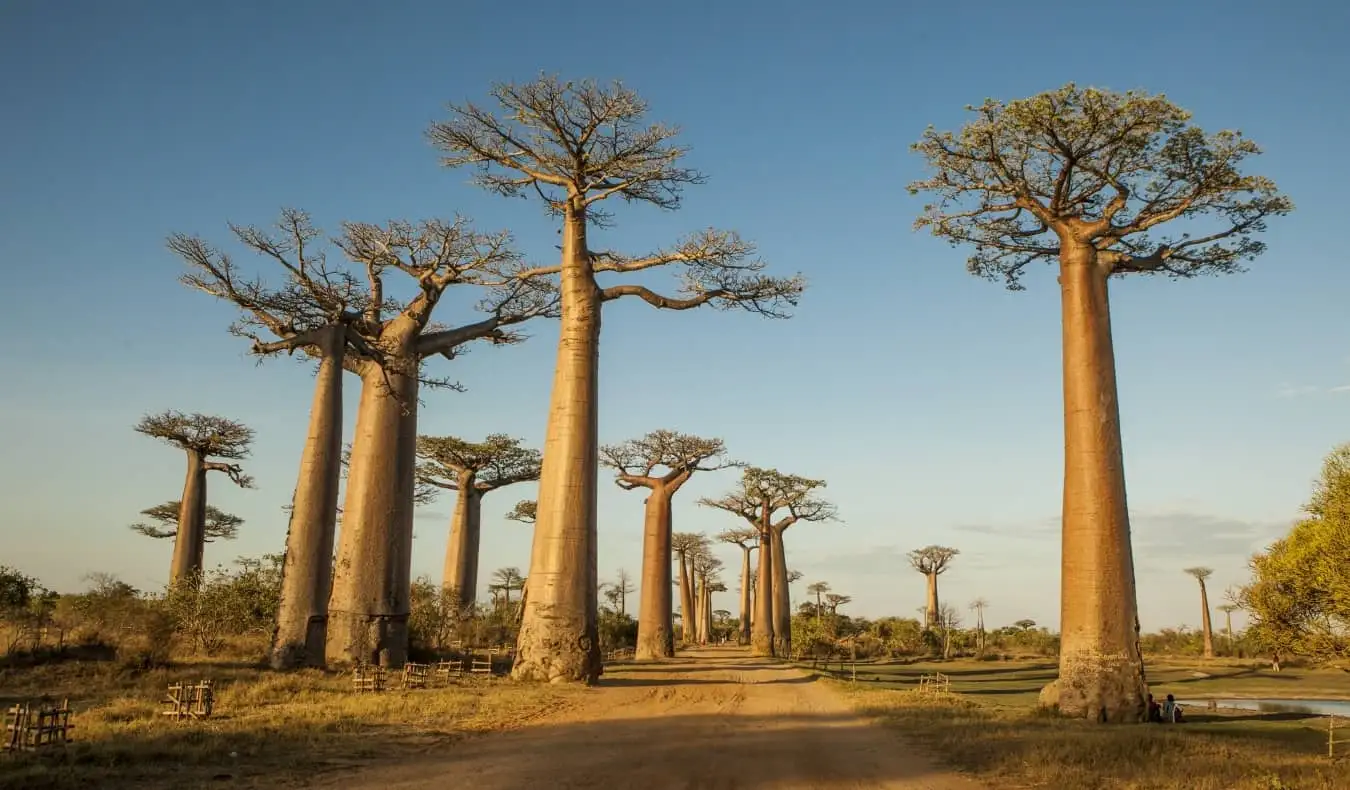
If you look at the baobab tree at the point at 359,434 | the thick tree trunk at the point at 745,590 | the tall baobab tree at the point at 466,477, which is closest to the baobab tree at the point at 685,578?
the thick tree trunk at the point at 745,590

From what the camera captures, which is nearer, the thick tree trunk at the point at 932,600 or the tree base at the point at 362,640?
the tree base at the point at 362,640

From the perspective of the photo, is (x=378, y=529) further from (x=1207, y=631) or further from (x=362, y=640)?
(x=1207, y=631)

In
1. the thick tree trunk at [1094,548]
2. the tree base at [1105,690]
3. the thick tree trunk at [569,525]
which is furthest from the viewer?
the thick tree trunk at [569,525]

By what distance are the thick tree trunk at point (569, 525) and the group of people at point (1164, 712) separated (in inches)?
319

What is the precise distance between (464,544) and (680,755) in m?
25.0

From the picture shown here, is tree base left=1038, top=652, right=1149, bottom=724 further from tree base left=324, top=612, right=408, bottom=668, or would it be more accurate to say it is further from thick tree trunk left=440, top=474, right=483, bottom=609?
thick tree trunk left=440, top=474, right=483, bottom=609

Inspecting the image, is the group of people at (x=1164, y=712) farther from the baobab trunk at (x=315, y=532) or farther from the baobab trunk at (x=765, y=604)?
the baobab trunk at (x=765, y=604)

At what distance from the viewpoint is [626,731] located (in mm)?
9234

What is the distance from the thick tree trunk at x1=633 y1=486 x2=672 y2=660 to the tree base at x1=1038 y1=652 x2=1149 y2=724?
17.8 meters

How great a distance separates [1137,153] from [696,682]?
1113cm

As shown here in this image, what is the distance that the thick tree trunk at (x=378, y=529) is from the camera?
1577 cm

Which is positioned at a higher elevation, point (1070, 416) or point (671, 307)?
point (671, 307)

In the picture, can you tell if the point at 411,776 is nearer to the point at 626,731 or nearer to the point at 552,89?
the point at 626,731

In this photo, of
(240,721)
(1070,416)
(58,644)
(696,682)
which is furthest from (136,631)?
(1070,416)
